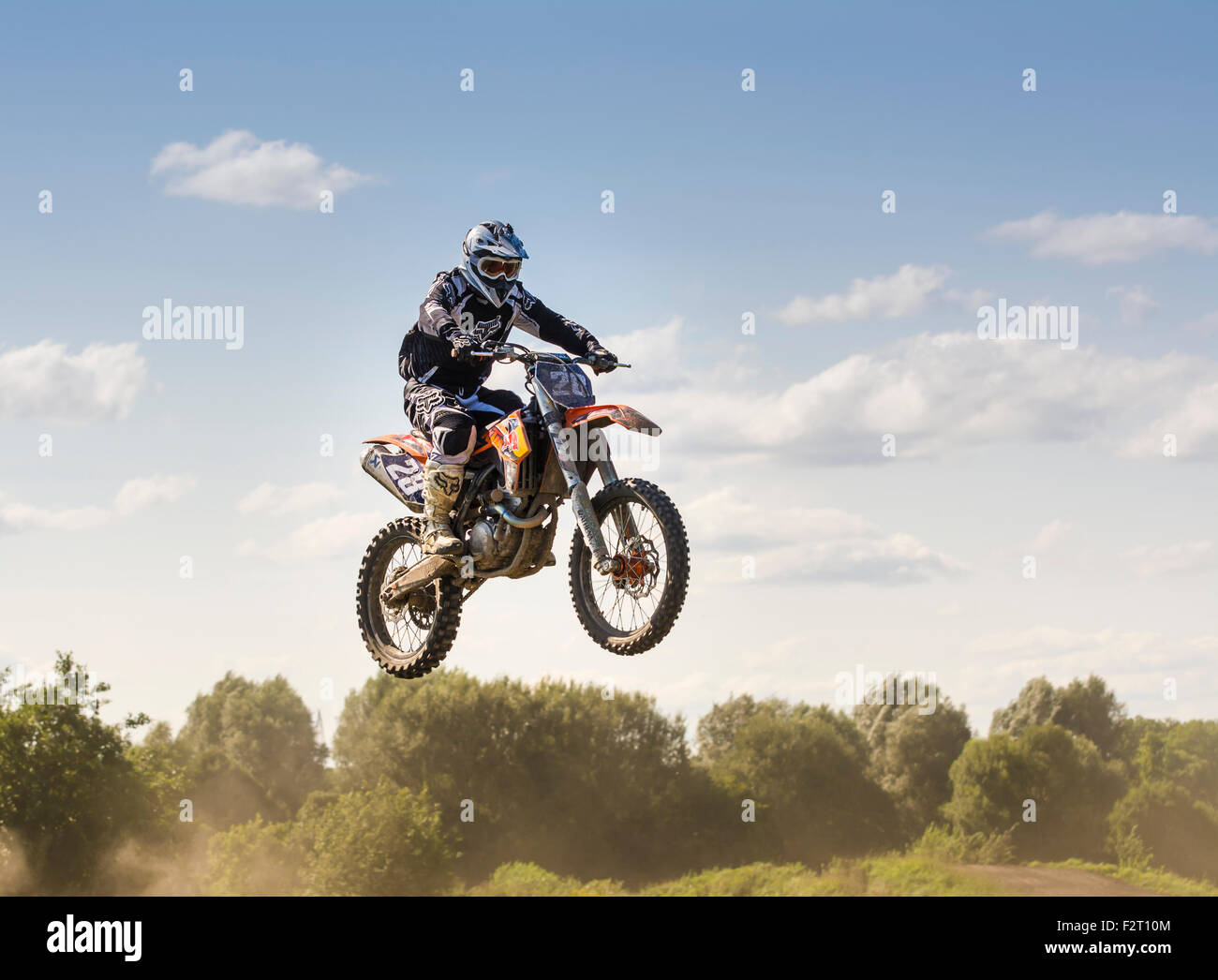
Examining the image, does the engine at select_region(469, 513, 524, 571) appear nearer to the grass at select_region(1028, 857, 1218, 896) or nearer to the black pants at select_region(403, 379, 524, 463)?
the black pants at select_region(403, 379, 524, 463)

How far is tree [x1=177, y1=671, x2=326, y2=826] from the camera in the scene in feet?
335

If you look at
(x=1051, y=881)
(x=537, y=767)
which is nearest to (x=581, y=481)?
(x=537, y=767)

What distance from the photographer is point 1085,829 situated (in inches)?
4520

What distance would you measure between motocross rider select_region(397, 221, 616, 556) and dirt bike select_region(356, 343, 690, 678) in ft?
0.74

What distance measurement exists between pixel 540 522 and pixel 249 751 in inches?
3772

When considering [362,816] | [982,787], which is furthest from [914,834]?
[362,816]

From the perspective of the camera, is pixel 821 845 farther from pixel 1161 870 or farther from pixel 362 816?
pixel 362 816

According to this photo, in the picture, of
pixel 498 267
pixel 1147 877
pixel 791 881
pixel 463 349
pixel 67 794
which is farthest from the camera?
pixel 1147 877

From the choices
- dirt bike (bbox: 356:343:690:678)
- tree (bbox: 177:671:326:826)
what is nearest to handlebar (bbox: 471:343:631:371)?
dirt bike (bbox: 356:343:690:678)

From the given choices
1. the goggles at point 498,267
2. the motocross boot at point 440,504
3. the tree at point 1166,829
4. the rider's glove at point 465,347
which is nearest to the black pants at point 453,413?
the motocross boot at point 440,504

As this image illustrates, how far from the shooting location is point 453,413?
15281 mm

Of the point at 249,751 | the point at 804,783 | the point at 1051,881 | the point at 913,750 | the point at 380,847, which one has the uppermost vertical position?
the point at 249,751

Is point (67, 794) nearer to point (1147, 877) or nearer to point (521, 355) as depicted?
point (521, 355)

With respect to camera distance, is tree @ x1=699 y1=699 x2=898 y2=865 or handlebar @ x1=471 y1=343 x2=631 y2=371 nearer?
handlebar @ x1=471 y1=343 x2=631 y2=371
